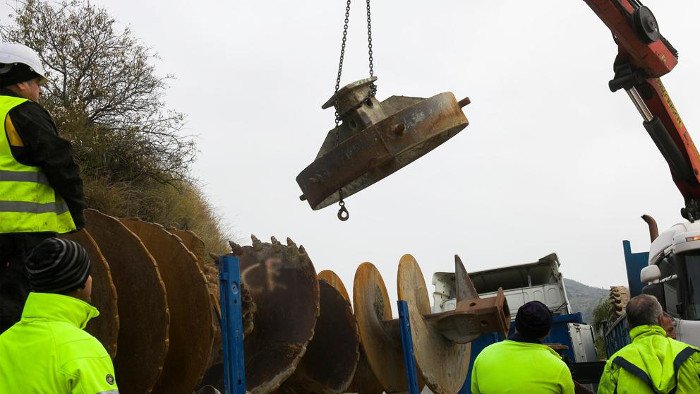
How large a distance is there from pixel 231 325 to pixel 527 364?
5.55 feet

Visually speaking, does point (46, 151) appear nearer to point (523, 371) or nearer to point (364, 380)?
point (523, 371)

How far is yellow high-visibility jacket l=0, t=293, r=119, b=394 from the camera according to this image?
218 cm

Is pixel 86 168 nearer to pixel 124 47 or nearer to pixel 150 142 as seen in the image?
pixel 150 142

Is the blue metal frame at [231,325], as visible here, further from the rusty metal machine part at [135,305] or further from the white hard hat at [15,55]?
the white hard hat at [15,55]

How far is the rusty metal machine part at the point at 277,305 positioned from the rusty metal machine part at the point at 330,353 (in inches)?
23.4

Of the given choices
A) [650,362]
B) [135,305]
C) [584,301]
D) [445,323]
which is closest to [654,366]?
[650,362]

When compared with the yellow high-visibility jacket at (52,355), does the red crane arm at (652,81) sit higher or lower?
higher

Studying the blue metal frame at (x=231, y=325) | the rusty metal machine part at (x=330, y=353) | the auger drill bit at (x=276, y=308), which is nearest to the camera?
the blue metal frame at (x=231, y=325)

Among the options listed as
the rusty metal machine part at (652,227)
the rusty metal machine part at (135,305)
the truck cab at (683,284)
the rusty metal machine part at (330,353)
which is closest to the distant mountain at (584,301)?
the rusty metal machine part at (652,227)

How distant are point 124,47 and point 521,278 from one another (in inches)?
481

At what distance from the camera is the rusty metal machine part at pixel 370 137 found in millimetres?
5363

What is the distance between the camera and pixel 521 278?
1325 centimetres

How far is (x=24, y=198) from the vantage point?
134 inches

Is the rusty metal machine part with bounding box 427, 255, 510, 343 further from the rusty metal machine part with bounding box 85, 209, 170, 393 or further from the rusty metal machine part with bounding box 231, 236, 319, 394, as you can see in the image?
the rusty metal machine part with bounding box 85, 209, 170, 393
